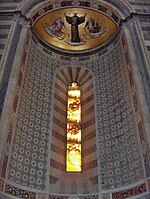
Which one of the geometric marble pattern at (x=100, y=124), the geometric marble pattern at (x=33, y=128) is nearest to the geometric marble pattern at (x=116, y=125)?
the geometric marble pattern at (x=100, y=124)

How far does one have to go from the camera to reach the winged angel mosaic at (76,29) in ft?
41.4

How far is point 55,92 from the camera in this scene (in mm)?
11492

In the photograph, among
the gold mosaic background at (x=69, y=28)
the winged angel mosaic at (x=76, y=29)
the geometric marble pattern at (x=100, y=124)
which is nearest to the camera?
the geometric marble pattern at (x=100, y=124)

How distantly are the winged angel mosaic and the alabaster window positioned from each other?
5.24 ft

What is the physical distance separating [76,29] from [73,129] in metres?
3.66

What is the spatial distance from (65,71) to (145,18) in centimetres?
299

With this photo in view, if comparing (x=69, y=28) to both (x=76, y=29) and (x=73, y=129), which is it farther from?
(x=73, y=129)

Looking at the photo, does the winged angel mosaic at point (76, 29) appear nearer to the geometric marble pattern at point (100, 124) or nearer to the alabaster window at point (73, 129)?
the geometric marble pattern at point (100, 124)

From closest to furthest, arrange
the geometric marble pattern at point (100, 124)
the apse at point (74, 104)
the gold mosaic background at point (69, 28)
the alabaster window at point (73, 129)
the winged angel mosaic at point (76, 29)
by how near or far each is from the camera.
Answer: the apse at point (74, 104) < the geometric marble pattern at point (100, 124) < the alabaster window at point (73, 129) < the gold mosaic background at point (69, 28) < the winged angel mosaic at point (76, 29)

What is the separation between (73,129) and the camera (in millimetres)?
11008

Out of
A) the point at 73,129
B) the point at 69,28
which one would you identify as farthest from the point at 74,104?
the point at 69,28

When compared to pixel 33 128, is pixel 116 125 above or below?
above

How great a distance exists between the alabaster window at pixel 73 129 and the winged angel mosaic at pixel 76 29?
1.60 metres

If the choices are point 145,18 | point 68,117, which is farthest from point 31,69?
point 145,18
